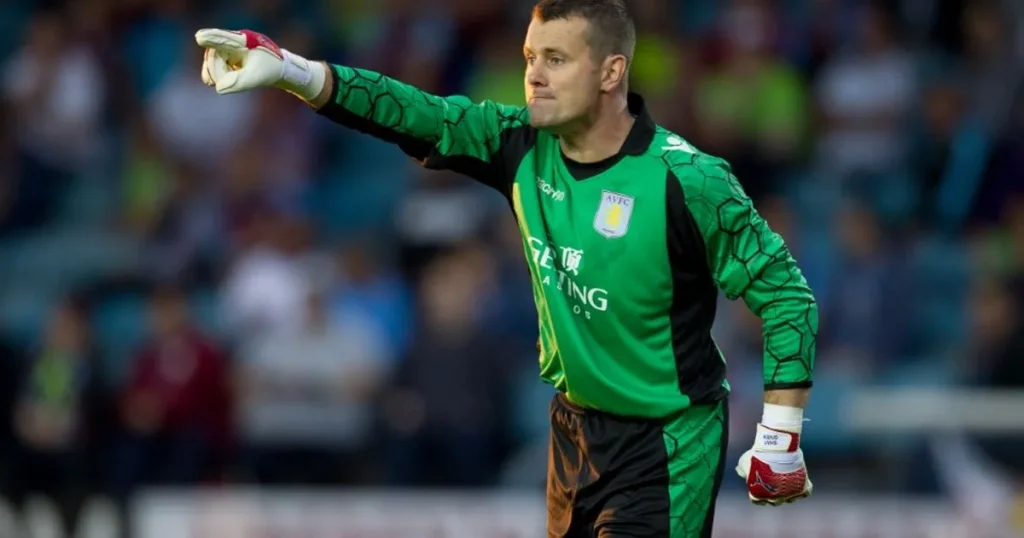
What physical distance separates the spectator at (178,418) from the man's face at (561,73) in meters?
5.66

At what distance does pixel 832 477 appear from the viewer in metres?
9.82

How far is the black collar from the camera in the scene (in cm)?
515

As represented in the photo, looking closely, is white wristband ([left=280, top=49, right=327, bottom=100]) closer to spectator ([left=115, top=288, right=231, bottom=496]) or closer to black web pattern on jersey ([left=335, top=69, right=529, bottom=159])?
black web pattern on jersey ([left=335, top=69, right=529, bottom=159])

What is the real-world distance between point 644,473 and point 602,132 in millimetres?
1013

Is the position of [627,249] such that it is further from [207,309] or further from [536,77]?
[207,309]

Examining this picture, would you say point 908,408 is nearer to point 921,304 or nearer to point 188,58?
point 921,304

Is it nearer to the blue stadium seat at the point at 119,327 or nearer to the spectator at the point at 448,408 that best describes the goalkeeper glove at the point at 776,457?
the spectator at the point at 448,408

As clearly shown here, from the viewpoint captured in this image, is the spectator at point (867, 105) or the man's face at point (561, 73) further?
the spectator at point (867, 105)

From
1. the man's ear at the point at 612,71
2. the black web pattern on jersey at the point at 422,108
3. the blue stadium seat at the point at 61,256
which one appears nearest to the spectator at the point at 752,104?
the blue stadium seat at the point at 61,256

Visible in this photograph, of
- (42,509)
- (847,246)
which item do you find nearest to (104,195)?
(42,509)

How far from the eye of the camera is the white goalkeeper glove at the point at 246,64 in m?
4.90

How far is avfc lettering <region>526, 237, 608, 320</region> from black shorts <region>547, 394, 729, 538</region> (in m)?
0.35

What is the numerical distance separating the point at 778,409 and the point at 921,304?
5.94m

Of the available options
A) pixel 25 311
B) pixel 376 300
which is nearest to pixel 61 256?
pixel 25 311
